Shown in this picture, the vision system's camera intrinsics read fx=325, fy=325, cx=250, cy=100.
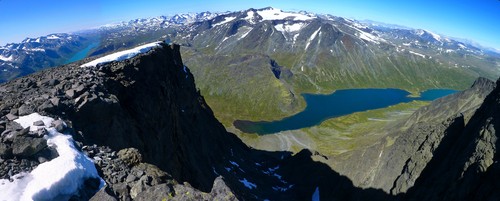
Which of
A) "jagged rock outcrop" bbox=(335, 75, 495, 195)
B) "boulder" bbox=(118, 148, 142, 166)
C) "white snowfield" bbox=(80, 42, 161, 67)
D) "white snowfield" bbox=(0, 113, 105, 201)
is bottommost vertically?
"jagged rock outcrop" bbox=(335, 75, 495, 195)

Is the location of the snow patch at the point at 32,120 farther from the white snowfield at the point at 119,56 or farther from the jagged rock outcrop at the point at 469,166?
the jagged rock outcrop at the point at 469,166

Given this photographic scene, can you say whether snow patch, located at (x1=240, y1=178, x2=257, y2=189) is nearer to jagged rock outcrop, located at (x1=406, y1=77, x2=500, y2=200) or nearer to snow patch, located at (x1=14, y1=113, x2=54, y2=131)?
jagged rock outcrop, located at (x1=406, y1=77, x2=500, y2=200)

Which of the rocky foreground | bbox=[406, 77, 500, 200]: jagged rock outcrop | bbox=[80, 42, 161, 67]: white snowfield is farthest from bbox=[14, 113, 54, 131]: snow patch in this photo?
bbox=[406, 77, 500, 200]: jagged rock outcrop

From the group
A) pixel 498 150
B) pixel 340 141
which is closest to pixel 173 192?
pixel 498 150

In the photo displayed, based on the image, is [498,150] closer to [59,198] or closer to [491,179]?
[491,179]

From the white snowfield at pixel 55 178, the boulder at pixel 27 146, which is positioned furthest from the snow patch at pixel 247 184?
the boulder at pixel 27 146
